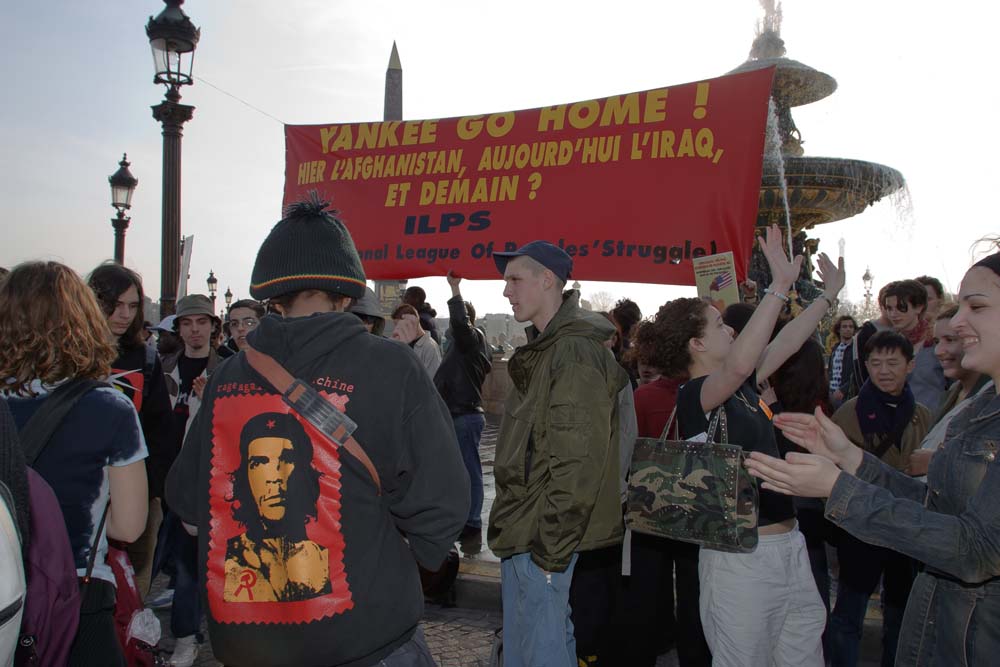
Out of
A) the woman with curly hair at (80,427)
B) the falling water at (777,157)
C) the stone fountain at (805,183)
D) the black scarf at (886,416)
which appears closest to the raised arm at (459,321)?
the black scarf at (886,416)

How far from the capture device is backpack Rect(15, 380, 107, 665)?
188cm

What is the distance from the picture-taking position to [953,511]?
202 centimetres

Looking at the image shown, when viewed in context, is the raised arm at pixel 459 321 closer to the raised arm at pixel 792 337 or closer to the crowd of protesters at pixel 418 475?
the crowd of protesters at pixel 418 475

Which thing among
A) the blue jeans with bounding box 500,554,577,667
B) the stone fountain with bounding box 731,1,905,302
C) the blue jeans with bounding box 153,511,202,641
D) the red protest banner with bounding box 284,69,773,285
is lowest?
the blue jeans with bounding box 153,511,202,641

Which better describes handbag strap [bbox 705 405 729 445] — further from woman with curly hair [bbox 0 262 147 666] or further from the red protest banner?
the red protest banner

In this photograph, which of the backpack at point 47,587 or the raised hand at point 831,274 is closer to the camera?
the backpack at point 47,587

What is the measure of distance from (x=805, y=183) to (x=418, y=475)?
467 inches

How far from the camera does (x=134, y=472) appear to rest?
7.92ft

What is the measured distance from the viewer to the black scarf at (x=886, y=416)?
430 cm

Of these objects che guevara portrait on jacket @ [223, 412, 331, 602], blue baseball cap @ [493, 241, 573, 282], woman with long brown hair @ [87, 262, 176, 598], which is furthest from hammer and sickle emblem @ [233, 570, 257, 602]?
blue baseball cap @ [493, 241, 573, 282]

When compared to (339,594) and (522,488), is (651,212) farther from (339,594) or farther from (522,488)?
(339,594)

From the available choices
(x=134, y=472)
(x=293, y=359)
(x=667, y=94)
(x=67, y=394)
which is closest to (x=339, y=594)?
(x=293, y=359)

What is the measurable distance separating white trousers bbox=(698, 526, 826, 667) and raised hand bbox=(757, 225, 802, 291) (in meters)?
1.02

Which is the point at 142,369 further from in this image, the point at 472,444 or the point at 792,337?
the point at 472,444
